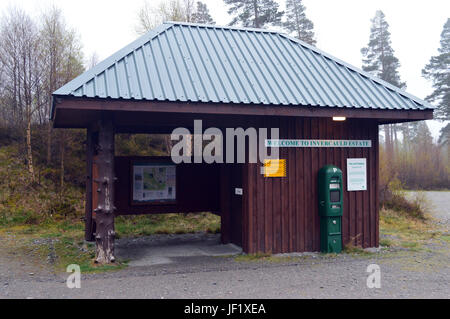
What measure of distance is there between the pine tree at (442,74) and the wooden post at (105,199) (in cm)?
4017

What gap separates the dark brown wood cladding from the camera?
9.46 meters

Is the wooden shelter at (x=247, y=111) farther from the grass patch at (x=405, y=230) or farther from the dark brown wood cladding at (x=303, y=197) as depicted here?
the grass patch at (x=405, y=230)

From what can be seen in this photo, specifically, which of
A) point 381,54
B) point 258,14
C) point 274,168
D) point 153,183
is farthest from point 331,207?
point 381,54

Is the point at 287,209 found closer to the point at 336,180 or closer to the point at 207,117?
the point at 336,180

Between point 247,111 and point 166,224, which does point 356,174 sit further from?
point 166,224

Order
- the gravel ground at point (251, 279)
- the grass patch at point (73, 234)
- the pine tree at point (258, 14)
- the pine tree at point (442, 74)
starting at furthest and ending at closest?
the pine tree at point (442, 74), the pine tree at point (258, 14), the grass patch at point (73, 234), the gravel ground at point (251, 279)

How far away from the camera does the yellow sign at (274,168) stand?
31.1 ft

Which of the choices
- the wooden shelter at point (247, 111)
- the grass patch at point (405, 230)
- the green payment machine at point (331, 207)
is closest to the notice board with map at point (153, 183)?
the wooden shelter at point (247, 111)

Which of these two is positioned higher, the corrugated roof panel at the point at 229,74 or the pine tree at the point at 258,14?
the pine tree at the point at 258,14

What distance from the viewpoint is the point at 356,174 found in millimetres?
10109

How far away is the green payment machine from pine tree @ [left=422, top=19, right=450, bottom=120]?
37182 millimetres

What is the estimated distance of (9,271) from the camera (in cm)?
845

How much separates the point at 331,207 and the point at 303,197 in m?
0.61
